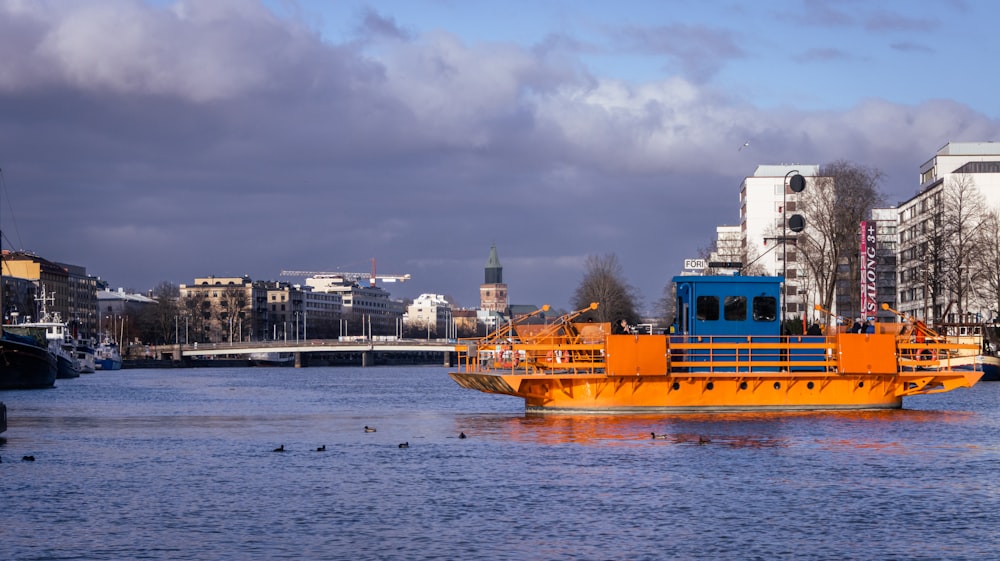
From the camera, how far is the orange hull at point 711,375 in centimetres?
4591

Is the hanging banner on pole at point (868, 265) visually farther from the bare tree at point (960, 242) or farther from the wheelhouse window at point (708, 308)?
the wheelhouse window at point (708, 308)

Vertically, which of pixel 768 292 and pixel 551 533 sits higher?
pixel 768 292

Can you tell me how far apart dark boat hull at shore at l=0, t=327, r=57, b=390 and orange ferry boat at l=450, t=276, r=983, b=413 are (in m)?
51.2

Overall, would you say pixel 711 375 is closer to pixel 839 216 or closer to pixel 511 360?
pixel 511 360

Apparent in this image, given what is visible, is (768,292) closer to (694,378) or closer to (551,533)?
(694,378)

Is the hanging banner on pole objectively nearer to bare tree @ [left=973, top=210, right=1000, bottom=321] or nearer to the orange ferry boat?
bare tree @ [left=973, top=210, right=1000, bottom=321]

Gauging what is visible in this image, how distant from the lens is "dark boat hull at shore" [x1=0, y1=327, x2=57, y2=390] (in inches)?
3610

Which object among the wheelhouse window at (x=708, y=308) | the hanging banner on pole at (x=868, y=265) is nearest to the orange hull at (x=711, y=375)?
the wheelhouse window at (x=708, y=308)

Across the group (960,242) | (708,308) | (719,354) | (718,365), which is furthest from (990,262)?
(718,365)

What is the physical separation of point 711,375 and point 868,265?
60843 mm

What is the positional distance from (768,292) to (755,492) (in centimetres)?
1998

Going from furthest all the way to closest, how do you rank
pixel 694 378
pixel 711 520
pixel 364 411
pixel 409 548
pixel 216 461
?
pixel 364 411 < pixel 694 378 < pixel 216 461 < pixel 711 520 < pixel 409 548

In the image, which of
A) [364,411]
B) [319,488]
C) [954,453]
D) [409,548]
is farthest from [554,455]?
[364,411]

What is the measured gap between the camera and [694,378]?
153 ft
